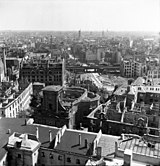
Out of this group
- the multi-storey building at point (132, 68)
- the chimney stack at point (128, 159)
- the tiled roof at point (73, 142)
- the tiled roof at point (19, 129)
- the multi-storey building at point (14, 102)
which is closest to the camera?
the chimney stack at point (128, 159)

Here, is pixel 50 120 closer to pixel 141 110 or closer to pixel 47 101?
pixel 47 101

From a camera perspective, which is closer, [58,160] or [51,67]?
[58,160]

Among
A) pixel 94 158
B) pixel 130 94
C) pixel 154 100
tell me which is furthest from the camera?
pixel 154 100

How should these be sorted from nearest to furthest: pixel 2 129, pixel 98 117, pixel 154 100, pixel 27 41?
pixel 2 129, pixel 98 117, pixel 154 100, pixel 27 41

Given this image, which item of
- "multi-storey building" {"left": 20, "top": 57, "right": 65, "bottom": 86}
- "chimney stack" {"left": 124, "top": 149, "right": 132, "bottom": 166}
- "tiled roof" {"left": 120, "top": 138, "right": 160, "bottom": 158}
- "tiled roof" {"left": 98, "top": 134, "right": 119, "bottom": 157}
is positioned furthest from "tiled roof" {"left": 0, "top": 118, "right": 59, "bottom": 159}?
"multi-storey building" {"left": 20, "top": 57, "right": 65, "bottom": 86}

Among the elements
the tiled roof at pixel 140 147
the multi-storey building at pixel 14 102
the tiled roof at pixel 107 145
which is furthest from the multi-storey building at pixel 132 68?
the tiled roof at pixel 140 147

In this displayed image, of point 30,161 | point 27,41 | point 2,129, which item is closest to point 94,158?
point 30,161

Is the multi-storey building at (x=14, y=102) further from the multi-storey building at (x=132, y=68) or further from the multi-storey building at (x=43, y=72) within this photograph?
the multi-storey building at (x=132, y=68)

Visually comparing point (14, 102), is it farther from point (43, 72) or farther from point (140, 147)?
point (140, 147)

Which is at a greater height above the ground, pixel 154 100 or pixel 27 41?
pixel 27 41

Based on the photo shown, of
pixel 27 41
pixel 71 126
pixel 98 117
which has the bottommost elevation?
pixel 71 126
